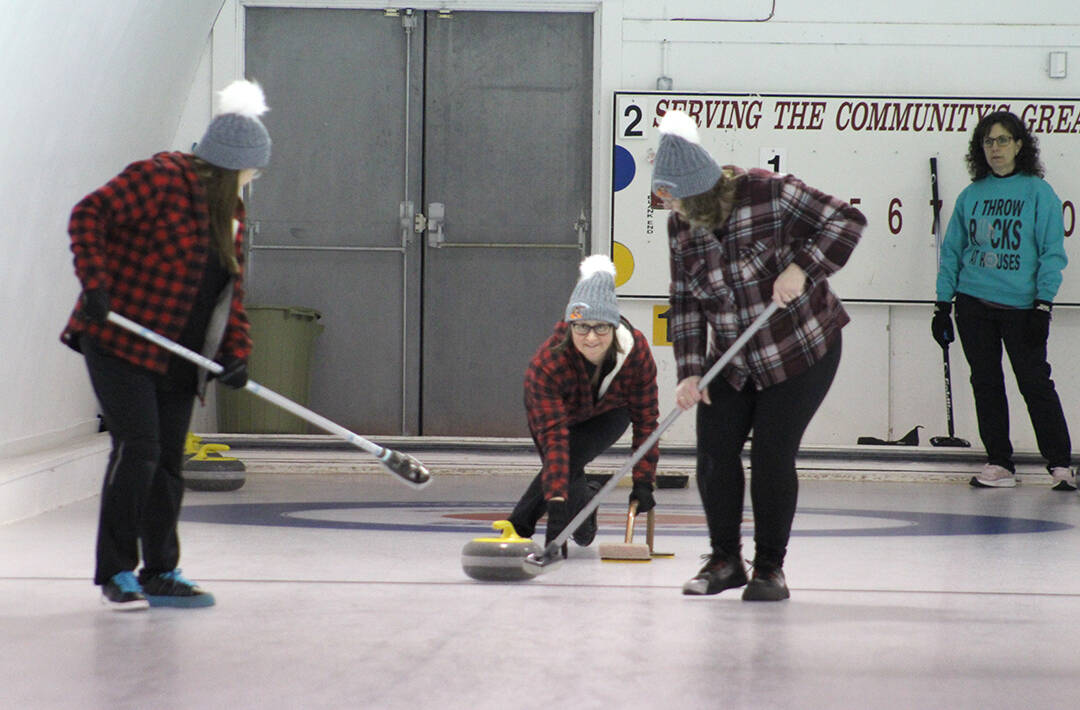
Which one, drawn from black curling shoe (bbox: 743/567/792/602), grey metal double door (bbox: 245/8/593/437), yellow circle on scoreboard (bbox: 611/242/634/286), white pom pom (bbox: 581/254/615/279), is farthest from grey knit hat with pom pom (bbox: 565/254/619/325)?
grey metal double door (bbox: 245/8/593/437)

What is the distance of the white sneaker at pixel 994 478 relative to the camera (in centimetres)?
610

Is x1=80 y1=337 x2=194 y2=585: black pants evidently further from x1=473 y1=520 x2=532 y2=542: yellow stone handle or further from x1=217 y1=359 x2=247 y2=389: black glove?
x1=473 y1=520 x2=532 y2=542: yellow stone handle

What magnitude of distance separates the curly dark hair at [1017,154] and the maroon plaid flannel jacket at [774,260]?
3.24 m

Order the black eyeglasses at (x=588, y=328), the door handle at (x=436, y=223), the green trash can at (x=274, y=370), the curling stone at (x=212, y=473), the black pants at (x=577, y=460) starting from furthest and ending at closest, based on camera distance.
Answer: the door handle at (x=436, y=223), the green trash can at (x=274, y=370), the curling stone at (x=212, y=473), the black pants at (x=577, y=460), the black eyeglasses at (x=588, y=328)

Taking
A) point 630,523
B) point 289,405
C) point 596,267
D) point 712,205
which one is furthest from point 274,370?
point 712,205

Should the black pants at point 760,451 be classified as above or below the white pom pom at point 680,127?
below

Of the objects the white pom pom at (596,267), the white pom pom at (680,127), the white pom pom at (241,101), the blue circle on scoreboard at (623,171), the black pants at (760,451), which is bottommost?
the black pants at (760,451)

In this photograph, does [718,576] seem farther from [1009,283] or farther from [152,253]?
[1009,283]

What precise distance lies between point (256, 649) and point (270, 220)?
16.6ft

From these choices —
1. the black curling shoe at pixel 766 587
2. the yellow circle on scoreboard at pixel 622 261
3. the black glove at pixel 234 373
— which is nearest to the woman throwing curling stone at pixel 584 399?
the black curling shoe at pixel 766 587

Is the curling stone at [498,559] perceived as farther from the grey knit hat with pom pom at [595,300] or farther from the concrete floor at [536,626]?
the grey knit hat with pom pom at [595,300]

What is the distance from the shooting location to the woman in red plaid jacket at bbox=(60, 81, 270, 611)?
2.79 meters

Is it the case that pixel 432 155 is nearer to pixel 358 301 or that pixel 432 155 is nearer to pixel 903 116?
pixel 358 301

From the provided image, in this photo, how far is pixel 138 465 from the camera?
111 inches
